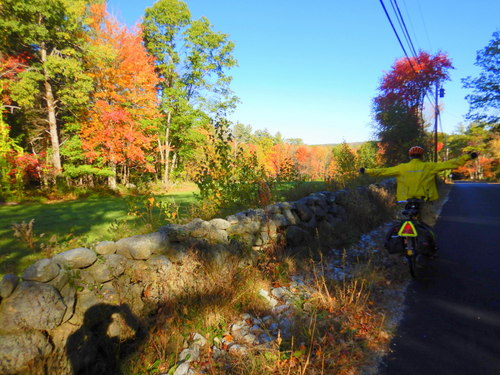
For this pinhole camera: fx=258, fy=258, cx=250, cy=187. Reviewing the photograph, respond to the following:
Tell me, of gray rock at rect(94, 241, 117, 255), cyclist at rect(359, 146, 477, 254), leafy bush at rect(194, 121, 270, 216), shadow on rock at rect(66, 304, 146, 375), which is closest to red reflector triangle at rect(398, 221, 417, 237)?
cyclist at rect(359, 146, 477, 254)

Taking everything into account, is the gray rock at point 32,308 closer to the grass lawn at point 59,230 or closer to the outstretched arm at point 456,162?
the grass lawn at point 59,230

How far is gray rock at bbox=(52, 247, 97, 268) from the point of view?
2.59m

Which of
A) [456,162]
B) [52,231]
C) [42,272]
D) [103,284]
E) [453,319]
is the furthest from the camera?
[52,231]

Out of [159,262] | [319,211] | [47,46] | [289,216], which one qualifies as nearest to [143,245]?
[159,262]

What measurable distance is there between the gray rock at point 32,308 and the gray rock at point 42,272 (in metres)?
0.06

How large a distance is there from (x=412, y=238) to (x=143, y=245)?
13.2 ft

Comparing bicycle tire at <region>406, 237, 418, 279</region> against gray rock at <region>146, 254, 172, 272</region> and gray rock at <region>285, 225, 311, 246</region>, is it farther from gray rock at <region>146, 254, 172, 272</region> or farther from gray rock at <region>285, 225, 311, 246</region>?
gray rock at <region>146, 254, 172, 272</region>

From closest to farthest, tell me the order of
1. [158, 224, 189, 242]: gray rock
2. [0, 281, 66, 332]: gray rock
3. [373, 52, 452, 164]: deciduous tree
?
[0, 281, 66, 332]: gray rock, [158, 224, 189, 242]: gray rock, [373, 52, 452, 164]: deciduous tree

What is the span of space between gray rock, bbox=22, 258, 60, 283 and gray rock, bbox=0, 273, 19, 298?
0.33 ft

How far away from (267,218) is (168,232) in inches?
73.7

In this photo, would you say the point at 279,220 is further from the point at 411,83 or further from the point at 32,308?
the point at 411,83

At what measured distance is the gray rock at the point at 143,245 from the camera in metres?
3.10

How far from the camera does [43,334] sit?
2197 mm

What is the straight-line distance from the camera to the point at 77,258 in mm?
2654
